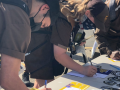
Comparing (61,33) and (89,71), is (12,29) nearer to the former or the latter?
(61,33)

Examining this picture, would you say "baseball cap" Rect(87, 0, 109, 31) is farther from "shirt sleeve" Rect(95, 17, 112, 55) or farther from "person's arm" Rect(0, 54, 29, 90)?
"person's arm" Rect(0, 54, 29, 90)

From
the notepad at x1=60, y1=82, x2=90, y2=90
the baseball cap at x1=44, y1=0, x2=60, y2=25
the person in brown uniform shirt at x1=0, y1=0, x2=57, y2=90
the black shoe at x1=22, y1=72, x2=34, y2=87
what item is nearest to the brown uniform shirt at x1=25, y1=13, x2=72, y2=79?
the baseball cap at x1=44, y1=0, x2=60, y2=25

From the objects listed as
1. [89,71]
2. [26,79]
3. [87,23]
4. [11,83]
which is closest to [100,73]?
[89,71]

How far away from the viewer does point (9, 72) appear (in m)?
0.77

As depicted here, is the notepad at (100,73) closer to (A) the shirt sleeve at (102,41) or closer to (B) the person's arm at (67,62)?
(B) the person's arm at (67,62)

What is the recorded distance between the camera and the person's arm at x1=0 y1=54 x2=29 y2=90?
0.76 m

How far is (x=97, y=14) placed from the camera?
1613 millimetres

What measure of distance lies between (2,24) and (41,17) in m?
0.40

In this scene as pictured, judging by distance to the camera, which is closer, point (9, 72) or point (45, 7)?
point (9, 72)

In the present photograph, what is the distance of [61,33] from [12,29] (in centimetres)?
70

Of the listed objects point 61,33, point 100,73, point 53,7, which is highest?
point 53,7

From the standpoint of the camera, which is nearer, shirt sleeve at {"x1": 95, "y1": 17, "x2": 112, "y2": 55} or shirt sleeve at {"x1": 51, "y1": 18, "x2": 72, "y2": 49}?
shirt sleeve at {"x1": 51, "y1": 18, "x2": 72, "y2": 49}

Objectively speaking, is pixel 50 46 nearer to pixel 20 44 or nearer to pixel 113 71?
pixel 113 71

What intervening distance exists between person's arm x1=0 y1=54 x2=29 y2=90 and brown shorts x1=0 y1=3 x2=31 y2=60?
0.03 m
